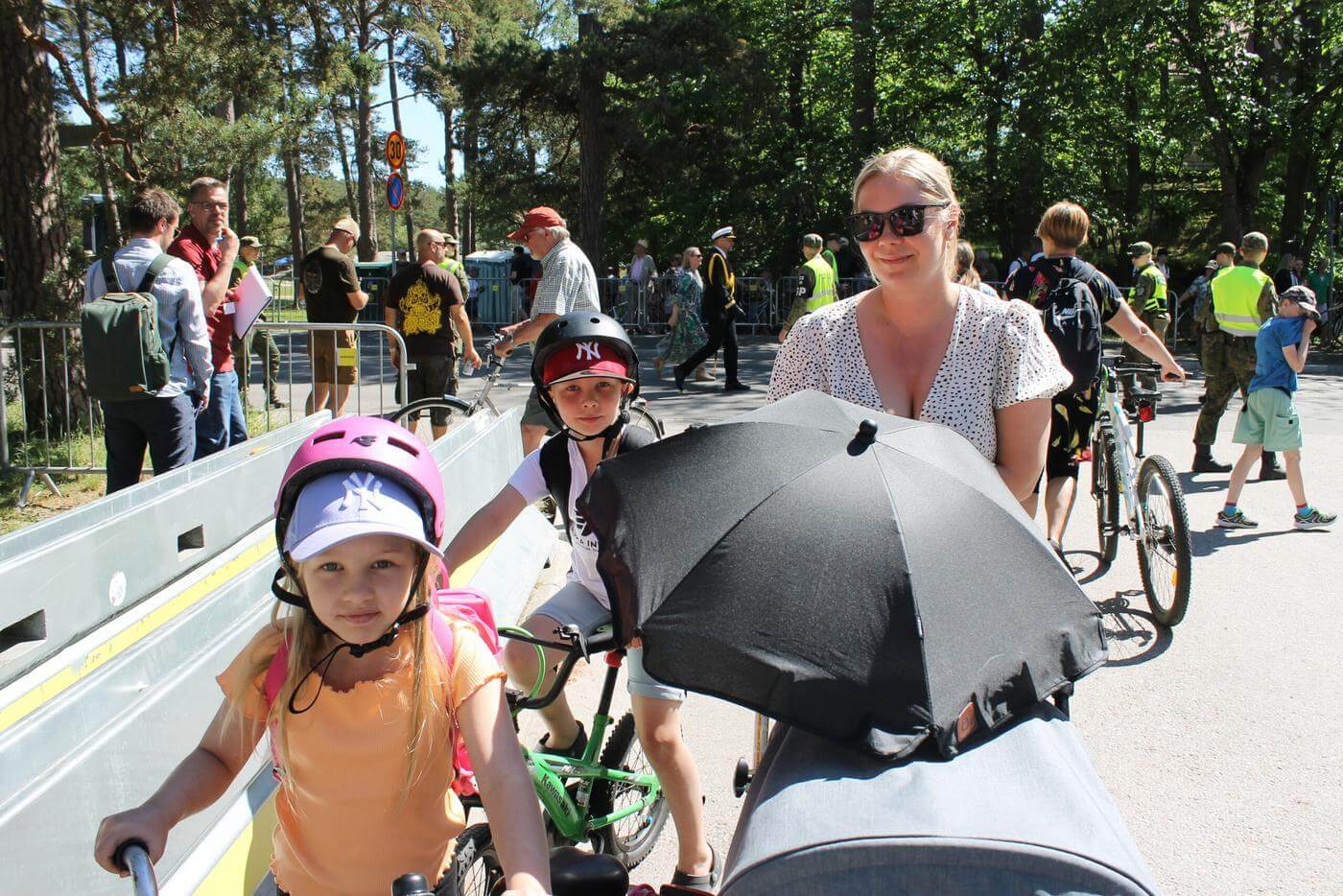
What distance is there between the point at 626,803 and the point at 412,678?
1.44m

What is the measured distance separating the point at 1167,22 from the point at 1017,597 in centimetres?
2488

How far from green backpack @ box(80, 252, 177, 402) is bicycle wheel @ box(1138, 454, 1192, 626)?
210 inches

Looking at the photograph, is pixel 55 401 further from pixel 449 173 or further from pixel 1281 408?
pixel 449 173

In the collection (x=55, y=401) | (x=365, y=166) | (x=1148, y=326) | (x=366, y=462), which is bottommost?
(x=55, y=401)

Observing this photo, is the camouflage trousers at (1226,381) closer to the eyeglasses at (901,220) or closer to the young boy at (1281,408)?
the young boy at (1281,408)

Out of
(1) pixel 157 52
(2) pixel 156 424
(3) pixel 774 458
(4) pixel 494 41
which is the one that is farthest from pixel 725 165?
(3) pixel 774 458

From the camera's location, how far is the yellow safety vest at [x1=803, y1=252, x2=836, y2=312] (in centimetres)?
1409

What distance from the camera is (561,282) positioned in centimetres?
796

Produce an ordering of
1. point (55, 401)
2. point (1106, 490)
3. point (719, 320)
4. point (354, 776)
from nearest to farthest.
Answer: point (354, 776), point (1106, 490), point (55, 401), point (719, 320)

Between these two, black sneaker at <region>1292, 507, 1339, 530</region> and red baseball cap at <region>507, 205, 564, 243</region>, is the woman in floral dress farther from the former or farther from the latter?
black sneaker at <region>1292, 507, 1339, 530</region>

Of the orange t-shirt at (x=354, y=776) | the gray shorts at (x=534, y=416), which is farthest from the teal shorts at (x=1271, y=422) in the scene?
the orange t-shirt at (x=354, y=776)

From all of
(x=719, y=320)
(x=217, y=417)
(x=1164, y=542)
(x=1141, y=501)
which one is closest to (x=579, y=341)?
(x=1164, y=542)

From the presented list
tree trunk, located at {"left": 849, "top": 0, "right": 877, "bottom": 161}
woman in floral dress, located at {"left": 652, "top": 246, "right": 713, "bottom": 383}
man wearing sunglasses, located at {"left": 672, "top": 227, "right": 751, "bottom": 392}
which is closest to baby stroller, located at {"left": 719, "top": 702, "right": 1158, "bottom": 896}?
man wearing sunglasses, located at {"left": 672, "top": 227, "right": 751, "bottom": 392}

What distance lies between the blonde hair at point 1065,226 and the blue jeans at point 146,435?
501 centimetres
